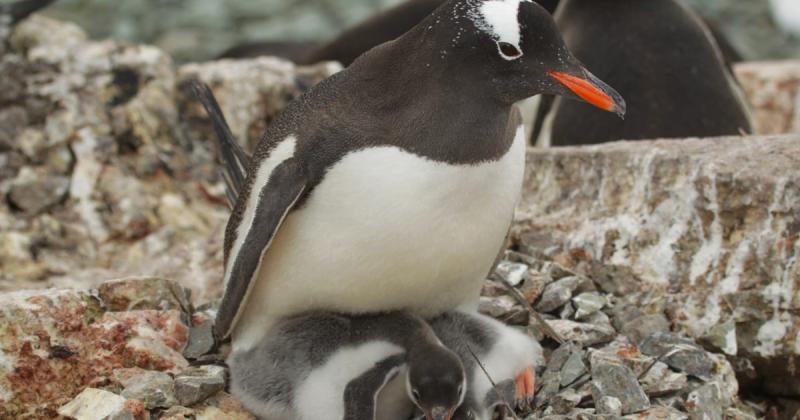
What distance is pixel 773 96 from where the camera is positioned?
22.3ft

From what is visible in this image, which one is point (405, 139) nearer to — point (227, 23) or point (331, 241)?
point (331, 241)

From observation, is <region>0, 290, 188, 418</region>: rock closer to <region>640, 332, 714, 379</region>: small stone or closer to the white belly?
Result: the white belly

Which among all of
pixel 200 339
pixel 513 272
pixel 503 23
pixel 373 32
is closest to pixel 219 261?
pixel 200 339

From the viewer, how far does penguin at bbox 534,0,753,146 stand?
14.7 feet

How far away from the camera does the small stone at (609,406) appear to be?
2705mm

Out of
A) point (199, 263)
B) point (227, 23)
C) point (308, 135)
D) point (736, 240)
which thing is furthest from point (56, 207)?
point (227, 23)

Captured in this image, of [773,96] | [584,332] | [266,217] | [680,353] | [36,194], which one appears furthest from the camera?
[773,96]

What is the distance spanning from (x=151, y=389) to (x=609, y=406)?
43.6 inches

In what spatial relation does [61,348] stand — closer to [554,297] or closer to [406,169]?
[406,169]

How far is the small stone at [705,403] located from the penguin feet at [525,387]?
1.30 ft

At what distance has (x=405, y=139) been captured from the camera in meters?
2.57

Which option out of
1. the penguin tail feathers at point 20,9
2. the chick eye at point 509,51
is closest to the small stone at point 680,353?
the chick eye at point 509,51

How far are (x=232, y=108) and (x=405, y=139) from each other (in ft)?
8.86

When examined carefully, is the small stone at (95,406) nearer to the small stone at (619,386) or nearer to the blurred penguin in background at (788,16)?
the small stone at (619,386)
